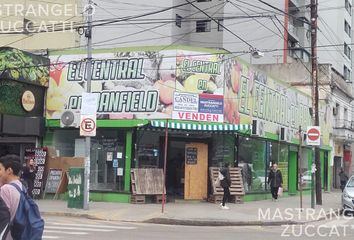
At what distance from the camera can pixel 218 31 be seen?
60.5 metres

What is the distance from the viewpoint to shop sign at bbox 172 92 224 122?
22.1 m

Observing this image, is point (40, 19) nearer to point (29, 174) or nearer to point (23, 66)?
point (23, 66)

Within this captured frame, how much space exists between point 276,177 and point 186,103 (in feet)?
21.1

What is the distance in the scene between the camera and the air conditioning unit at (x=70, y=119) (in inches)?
924

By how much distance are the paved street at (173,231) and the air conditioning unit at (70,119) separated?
22.2ft

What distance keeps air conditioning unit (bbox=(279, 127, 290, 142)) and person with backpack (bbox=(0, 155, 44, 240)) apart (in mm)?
25024

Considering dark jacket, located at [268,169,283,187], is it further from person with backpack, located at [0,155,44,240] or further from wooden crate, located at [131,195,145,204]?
person with backpack, located at [0,155,44,240]

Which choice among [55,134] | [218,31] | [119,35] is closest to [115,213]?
[55,134]

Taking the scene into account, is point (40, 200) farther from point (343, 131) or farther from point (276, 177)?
point (343, 131)

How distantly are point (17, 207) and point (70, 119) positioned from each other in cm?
1844

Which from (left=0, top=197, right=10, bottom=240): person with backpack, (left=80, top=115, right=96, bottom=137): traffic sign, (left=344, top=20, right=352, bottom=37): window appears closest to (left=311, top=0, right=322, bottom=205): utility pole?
(left=80, top=115, right=96, bottom=137): traffic sign

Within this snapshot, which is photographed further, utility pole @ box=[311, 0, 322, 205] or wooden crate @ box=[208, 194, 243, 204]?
utility pole @ box=[311, 0, 322, 205]

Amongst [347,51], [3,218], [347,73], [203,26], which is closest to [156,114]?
[3,218]

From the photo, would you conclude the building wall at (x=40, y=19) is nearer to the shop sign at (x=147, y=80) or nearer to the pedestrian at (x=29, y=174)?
the shop sign at (x=147, y=80)
